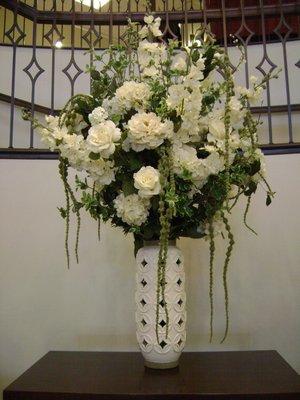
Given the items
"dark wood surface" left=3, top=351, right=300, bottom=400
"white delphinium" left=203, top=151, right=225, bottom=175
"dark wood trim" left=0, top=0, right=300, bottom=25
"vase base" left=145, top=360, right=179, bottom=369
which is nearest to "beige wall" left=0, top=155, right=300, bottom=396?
"dark wood surface" left=3, top=351, right=300, bottom=400

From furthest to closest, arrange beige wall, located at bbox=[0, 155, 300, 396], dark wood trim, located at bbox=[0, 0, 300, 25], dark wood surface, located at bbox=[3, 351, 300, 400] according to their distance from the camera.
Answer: dark wood trim, located at bbox=[0, 0, 300, 25], beige wall, located at bbox=[0, 155, 300, 396], dark wood surface, located at bbox=[3, 351, 300, 400]

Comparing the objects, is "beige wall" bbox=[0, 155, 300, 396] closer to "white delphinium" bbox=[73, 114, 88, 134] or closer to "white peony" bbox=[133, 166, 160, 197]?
"white delphinium" bbox=[73, 114, 88, 134]

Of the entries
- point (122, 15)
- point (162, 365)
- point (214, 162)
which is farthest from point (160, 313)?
point (122, 15)

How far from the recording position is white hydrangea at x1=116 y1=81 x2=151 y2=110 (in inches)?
41.7

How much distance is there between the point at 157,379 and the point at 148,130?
2.17 feet

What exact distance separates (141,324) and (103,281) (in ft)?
1.86

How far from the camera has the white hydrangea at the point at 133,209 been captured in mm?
1066

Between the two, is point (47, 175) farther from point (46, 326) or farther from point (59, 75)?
point (59, 75)

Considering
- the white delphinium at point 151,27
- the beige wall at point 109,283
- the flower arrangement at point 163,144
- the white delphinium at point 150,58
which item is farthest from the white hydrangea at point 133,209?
the beige wall at point 109,283

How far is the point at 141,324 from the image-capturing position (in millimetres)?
1140

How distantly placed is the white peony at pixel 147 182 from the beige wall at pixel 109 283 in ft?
2.41

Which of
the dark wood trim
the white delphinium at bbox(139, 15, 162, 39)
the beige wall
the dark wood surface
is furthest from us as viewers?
the dark wood trim

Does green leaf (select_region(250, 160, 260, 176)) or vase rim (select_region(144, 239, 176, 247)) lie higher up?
green leaf (select_region(250, 160, 260, 176))

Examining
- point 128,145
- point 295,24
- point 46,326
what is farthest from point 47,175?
point 295,24
